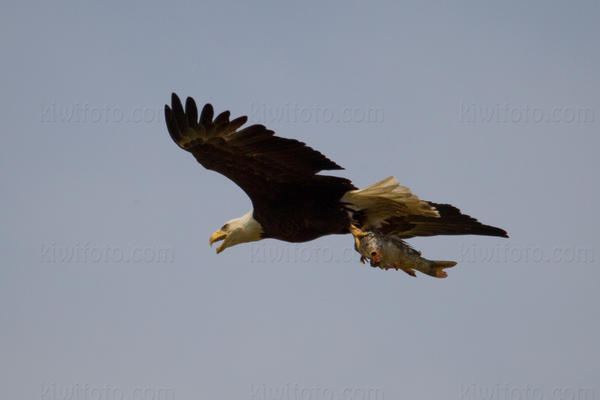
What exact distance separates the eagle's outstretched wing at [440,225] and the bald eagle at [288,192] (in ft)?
0.03

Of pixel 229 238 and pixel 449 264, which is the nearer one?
pixel 449 264

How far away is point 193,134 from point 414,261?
2.46 m

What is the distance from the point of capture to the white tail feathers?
10.4m

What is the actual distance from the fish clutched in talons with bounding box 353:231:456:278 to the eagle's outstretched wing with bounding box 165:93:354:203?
1.93ft

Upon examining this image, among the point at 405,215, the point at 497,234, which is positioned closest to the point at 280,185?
the point at 405,215

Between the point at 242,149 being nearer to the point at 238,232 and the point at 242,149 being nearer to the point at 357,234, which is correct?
the point at 238,232

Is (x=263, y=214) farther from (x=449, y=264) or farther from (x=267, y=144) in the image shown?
(x=449, y=264)

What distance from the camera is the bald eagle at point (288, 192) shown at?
33.4 ft

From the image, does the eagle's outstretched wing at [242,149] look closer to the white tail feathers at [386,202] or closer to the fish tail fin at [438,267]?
the white tail feathers at [386,202]

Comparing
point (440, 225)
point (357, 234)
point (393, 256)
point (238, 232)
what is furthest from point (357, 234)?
point (238, 232)

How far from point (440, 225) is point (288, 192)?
5.54 ft

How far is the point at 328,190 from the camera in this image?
10.6m

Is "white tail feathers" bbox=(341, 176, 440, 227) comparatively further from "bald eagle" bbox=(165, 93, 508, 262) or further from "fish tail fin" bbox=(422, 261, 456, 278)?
"fish tail fin" bbox=(422, 261, 456, 278)

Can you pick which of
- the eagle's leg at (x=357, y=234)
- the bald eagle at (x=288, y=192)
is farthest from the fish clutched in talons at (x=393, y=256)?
the bald eagle at (x=288, y=192)
